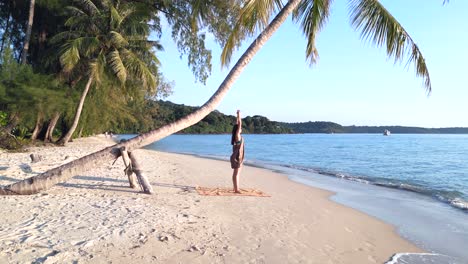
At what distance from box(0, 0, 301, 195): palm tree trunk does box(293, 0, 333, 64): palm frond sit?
5.27ft

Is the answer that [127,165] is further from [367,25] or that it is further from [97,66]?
[97,66]

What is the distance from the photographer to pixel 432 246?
5684 mm

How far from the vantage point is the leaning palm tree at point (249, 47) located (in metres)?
6.49

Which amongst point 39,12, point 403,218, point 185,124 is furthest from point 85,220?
point 39,12

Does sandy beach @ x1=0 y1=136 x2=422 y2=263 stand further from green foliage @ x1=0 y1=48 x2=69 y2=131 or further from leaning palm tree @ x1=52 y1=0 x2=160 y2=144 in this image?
leaning palm tree @ x1=52 y1=0 x2=160 y2=144

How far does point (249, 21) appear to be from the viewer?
Result: 755cm

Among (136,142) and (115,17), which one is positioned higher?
(115,17)

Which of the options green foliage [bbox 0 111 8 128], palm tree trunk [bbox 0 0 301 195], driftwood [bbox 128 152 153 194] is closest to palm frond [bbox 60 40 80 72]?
green foliage [bbox 0 111 8 128]

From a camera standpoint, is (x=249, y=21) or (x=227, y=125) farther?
(x=227, y=125)

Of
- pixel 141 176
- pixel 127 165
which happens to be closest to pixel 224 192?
pixel 141 176

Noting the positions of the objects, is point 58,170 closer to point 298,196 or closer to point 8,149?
point 298,196

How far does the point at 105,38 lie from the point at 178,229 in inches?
639

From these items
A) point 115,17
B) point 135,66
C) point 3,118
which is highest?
point 115,17

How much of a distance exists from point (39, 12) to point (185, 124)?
18626 millimetres
